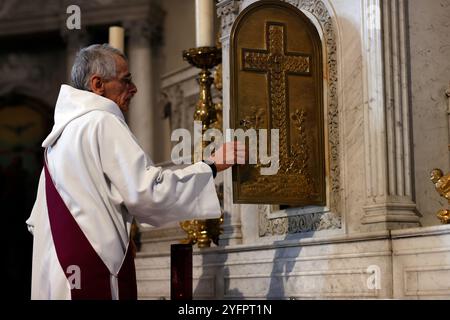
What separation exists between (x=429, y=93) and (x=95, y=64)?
1.67 metres

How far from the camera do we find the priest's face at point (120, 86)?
370 centimetres

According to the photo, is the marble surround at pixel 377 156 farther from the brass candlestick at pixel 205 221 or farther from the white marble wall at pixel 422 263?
the brass candlestick at pixel 205 221

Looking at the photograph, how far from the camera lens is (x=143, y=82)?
988 centimetres

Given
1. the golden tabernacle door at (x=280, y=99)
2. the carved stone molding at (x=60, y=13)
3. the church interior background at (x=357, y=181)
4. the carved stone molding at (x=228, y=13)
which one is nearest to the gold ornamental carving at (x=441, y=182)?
the church interior background at (x=357, y=181)

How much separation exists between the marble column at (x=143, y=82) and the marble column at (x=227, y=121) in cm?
422

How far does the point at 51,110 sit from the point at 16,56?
773 mm

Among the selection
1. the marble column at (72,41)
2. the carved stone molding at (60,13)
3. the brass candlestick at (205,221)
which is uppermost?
the carved stone molding at (60,13)

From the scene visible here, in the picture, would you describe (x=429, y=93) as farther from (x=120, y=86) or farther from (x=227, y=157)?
(x=120, y=86)

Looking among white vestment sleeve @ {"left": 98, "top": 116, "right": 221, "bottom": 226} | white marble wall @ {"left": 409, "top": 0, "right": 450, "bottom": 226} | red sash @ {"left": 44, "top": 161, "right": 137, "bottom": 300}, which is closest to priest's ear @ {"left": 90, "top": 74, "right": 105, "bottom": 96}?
white vestment sleeve @ {"left": 98, "top": 116, "right": 221, "bottom": 226}

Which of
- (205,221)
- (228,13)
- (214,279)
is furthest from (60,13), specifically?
(214,279)

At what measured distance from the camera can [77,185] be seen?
11.5 ft

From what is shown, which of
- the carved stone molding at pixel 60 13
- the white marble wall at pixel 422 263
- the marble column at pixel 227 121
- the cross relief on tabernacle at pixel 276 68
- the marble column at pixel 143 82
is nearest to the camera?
the white marble wall at pixel 422 263
